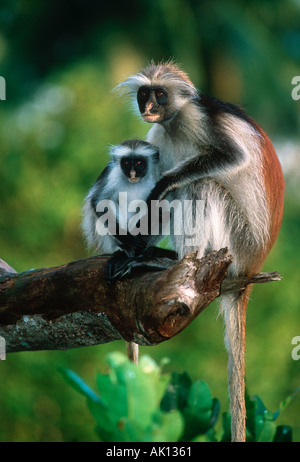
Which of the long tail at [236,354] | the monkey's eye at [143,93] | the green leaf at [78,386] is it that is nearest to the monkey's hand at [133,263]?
the long tail at [236,354]

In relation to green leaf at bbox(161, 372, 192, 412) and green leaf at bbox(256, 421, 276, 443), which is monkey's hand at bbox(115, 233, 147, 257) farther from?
green leaf at bbox(256, 421, 276, 443)

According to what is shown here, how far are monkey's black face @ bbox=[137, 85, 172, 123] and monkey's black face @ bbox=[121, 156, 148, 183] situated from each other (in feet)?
1.03

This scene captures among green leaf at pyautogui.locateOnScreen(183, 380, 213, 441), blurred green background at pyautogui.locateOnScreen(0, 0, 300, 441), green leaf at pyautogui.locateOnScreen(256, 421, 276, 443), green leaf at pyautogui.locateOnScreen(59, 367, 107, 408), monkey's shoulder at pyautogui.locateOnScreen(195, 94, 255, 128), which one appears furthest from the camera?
blurred green background at pyautogui.locateOnScreen(0, 0, 300, 441)

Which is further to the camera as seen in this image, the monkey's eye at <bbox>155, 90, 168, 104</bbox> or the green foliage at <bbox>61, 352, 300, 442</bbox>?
the monkey's eye at <bbox>155, 90, 168, 104</bbox>

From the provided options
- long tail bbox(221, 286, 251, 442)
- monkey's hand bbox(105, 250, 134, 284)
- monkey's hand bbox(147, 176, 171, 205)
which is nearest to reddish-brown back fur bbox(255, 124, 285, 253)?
long tail bbox(221, 286, 251, 442)

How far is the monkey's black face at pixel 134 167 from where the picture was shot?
4.36 metres

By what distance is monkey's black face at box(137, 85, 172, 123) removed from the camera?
4.26 meters

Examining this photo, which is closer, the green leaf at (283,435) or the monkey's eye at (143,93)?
the green leaf at (283,435)

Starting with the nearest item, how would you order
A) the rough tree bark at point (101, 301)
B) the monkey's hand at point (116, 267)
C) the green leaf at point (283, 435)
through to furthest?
the rough tree bark at point (101, 301), the monkey's hand at point (116, 267), the green leaf at point (283, 435)

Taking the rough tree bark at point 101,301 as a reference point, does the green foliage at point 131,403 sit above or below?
below

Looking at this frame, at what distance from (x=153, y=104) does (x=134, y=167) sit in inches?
17.6

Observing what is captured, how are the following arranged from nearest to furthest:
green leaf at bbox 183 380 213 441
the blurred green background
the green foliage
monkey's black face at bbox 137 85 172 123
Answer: the green foliage, green leaf at bbox 183 380 213 441, monkey's black face at bbox 137 85 172 123, the blurred green background

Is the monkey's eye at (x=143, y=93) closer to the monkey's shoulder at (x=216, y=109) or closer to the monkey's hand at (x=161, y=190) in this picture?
the monkey's shoulder at (x=216, y=109)

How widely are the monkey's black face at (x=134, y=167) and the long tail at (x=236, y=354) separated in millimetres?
1024
